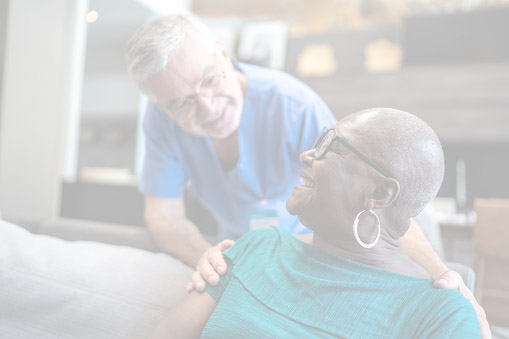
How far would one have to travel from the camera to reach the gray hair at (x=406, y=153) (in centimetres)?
71

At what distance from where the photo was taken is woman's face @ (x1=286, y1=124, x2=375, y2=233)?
0.73 metres

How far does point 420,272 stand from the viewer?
768 mm

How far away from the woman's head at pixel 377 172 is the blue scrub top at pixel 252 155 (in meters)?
0.42

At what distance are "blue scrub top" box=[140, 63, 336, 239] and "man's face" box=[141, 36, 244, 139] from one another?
0.08 metres

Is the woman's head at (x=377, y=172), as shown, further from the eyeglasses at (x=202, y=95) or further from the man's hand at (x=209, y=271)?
the eyeglasses at (x=202, y=95)

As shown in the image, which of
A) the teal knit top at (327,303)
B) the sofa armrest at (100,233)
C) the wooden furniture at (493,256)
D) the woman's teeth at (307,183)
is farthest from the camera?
the wooden furniture at (493,256)

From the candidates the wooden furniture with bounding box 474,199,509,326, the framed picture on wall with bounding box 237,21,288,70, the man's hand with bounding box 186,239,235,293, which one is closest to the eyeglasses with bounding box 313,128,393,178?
the man's hand with bounding box 186,239,235,293

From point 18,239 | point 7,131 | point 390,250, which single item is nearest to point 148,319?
point 18,239

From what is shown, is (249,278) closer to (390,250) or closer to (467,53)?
(390,250)

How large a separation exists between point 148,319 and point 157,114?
631 mm

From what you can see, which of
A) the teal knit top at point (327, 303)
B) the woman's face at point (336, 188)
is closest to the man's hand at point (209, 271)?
the teal knit top at point (327, 303)

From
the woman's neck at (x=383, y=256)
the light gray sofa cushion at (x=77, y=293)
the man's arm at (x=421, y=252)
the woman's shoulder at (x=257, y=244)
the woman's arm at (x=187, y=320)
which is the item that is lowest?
the light gray sofa cushion at (x=77, y=293)

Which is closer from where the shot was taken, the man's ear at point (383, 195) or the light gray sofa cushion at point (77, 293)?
the man's ear at point (383, 195)

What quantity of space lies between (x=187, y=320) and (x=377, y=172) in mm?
425
